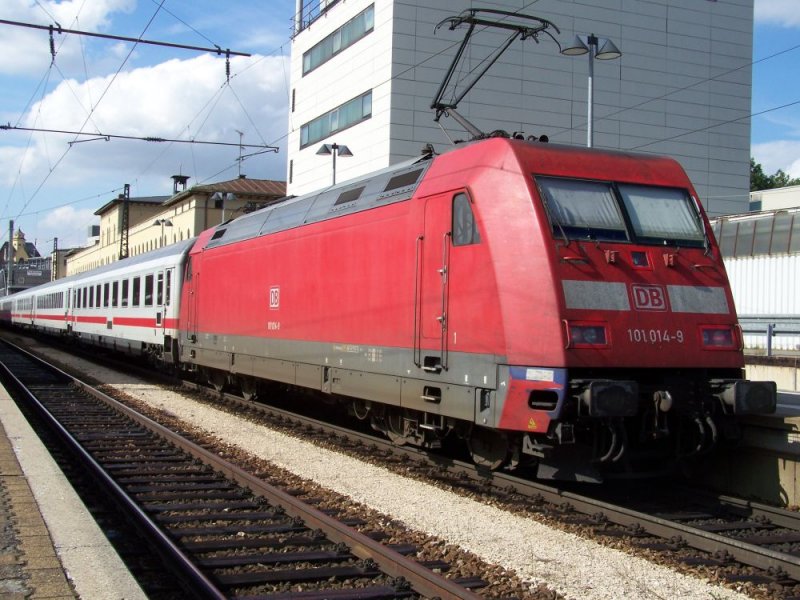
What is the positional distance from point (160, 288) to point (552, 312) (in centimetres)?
1463

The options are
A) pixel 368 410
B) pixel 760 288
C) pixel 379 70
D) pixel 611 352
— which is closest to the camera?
pixel 611 352

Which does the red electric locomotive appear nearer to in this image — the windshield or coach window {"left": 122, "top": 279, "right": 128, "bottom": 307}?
the windshield

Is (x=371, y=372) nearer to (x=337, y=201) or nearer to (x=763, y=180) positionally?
(x=337, y=201)

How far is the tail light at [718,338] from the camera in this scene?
7832 millimetres

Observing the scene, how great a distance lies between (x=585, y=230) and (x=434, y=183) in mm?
1816

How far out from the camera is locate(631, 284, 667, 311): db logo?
7.60 m

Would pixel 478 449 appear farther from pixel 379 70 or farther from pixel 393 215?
pixel 379 70

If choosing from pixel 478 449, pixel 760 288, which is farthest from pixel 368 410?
pixel 760 288

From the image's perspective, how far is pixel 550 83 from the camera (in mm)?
31219

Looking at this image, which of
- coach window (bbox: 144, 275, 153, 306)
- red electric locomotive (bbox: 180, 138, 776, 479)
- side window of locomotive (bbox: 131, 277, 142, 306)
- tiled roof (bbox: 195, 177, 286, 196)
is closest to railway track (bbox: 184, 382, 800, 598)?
red electric locomotive (bbox: 180, 138, 776, 479)

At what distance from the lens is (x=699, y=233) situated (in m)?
8.34

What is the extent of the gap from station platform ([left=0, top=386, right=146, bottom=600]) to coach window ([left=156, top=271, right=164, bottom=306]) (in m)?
12.0

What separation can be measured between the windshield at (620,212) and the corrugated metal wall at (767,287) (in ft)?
39.1

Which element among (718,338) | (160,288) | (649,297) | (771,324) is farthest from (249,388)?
(771,324)
